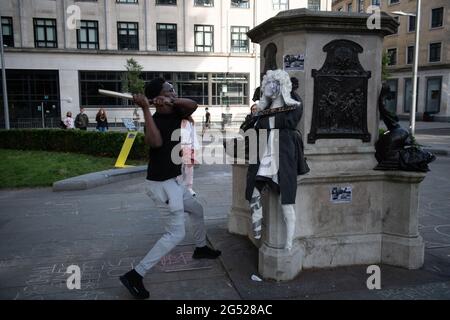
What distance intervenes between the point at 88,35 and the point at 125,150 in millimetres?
27013

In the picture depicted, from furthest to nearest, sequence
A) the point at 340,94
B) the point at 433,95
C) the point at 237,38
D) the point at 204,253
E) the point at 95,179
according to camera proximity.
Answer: the point at 433,95
the point at 237,38
the point at 95,179
the point at 204,253
the point at 340,94

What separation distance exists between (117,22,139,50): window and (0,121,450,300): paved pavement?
30.7 meters

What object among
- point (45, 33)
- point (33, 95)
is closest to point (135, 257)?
point (33, 95)

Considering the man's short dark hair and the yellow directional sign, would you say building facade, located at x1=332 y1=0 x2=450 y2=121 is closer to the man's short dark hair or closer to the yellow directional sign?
the yellow directional sign

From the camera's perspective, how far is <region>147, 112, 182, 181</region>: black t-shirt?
4055 mm

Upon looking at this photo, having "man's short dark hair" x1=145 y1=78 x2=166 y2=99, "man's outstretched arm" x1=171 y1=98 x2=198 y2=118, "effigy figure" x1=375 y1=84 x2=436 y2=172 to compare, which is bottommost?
"effigy figure" x1=375 y1=84 x2=436 y2=172

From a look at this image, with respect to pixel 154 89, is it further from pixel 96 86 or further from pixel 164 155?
pixel 96 86

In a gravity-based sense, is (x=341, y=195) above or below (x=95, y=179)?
above

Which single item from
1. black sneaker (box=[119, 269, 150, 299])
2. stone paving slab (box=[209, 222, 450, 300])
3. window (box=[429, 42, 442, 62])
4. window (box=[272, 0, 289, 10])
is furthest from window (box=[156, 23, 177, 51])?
black sneaker (box=[119, 269, 150, 299])

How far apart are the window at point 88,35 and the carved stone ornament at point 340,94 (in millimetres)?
35022

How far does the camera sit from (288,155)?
4.22m

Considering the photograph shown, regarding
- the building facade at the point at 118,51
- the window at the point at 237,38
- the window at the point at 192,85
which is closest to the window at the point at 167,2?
the building facade at the point at 118,51

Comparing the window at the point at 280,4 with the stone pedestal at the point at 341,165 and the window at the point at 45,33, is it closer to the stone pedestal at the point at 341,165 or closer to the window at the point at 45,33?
the window at the point at 45,33
